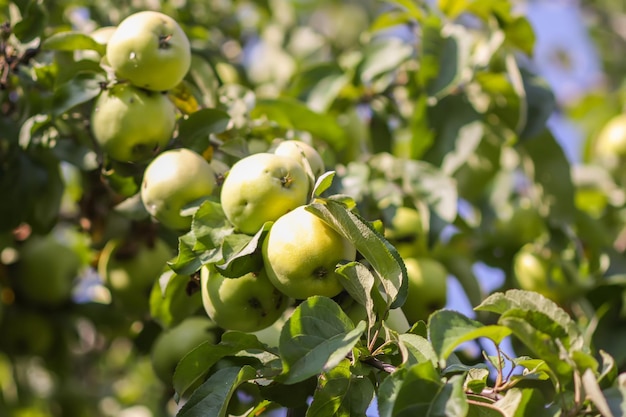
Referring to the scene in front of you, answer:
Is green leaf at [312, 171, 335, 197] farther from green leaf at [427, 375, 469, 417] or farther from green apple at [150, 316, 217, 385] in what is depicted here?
green apple at [150, 316, 217, 385]

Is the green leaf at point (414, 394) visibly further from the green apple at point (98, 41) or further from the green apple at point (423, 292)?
the green apple at point (98, 41)

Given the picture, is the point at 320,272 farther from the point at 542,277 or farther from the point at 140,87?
the point at 542,277

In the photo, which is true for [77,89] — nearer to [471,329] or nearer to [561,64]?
[471,329]

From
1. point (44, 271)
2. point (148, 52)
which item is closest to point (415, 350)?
point (148, 52)

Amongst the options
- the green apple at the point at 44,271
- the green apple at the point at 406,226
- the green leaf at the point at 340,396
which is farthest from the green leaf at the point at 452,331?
the green apple at the point at 44,271

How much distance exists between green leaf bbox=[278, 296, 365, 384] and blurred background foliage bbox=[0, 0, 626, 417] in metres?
0.43

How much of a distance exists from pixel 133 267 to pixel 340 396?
2.58 ft

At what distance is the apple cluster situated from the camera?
4.30 ft

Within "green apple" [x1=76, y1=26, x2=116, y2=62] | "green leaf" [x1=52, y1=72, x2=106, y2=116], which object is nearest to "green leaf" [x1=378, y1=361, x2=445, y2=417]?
"green leaf" [x1=52, y1=72, x2=106, y2=116]

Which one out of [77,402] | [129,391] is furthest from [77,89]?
[129,391]

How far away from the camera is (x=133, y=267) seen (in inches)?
68.3

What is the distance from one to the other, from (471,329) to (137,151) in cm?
68

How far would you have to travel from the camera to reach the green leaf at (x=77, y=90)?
4.44ft

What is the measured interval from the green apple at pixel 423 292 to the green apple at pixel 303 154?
40cm
